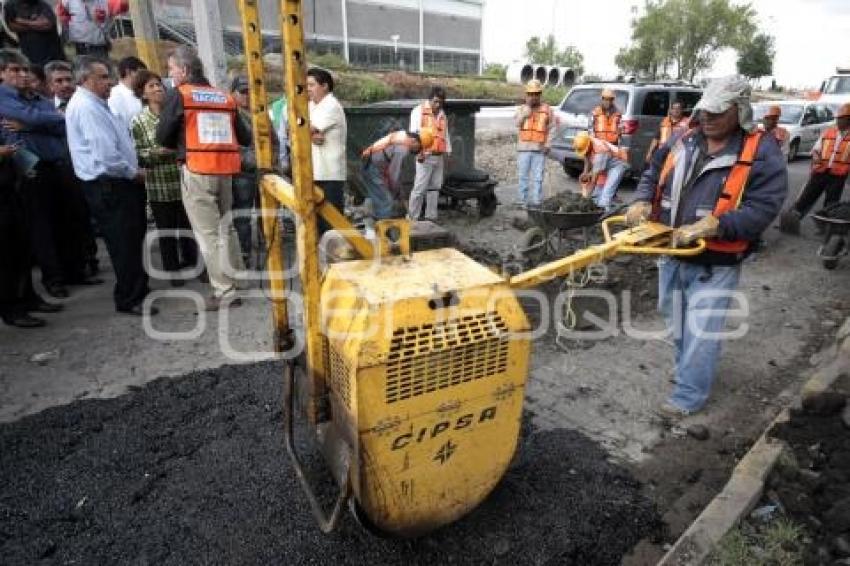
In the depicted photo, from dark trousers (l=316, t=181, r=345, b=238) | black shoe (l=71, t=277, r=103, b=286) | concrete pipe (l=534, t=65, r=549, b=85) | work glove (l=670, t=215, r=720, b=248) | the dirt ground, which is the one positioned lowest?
the dirt ground

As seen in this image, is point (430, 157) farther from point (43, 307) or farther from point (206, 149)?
point (43, 307)

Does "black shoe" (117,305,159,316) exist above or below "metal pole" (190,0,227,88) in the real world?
below

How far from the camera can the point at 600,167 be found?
7.33 metres

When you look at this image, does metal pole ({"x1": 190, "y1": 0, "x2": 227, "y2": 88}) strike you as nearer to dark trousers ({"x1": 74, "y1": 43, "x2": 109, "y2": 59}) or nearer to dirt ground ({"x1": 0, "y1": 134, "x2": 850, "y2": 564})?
dirt ground ({"x1": 0, "y1": 134, "x2": 850, "y2": 564})

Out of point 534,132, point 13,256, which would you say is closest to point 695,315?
point 13,256

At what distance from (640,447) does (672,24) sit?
47.9m

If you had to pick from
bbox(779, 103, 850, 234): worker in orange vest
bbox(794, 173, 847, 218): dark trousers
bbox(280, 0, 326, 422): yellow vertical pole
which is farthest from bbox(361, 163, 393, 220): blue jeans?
bbox(794, 173, 847, 218): dark trousers

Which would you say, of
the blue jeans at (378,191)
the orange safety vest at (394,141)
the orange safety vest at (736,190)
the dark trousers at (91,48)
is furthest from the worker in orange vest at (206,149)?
the dark trousers at (91,48)

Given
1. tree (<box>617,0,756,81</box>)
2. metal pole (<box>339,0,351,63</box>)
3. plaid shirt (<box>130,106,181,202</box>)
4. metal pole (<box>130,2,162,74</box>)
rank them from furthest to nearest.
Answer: metal pole (<box>339,0,351,63</box>)
tree (<box>617,0,756,81</box>)
metal pole (<box>130,2,162,74</box>)
plaid shirt (<box>130,106,181,202</box>)

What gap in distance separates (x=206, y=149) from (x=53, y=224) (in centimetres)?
181

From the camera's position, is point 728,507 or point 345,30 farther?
point 345,30

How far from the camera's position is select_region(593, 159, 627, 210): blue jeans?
750 centimetres

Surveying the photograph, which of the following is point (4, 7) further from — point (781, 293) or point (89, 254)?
point (781, 293)

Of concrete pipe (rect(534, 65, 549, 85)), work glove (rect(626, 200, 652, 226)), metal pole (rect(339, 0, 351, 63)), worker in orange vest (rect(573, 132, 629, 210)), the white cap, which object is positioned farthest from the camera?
metal pole (rect(339, 0, 351, 63))
